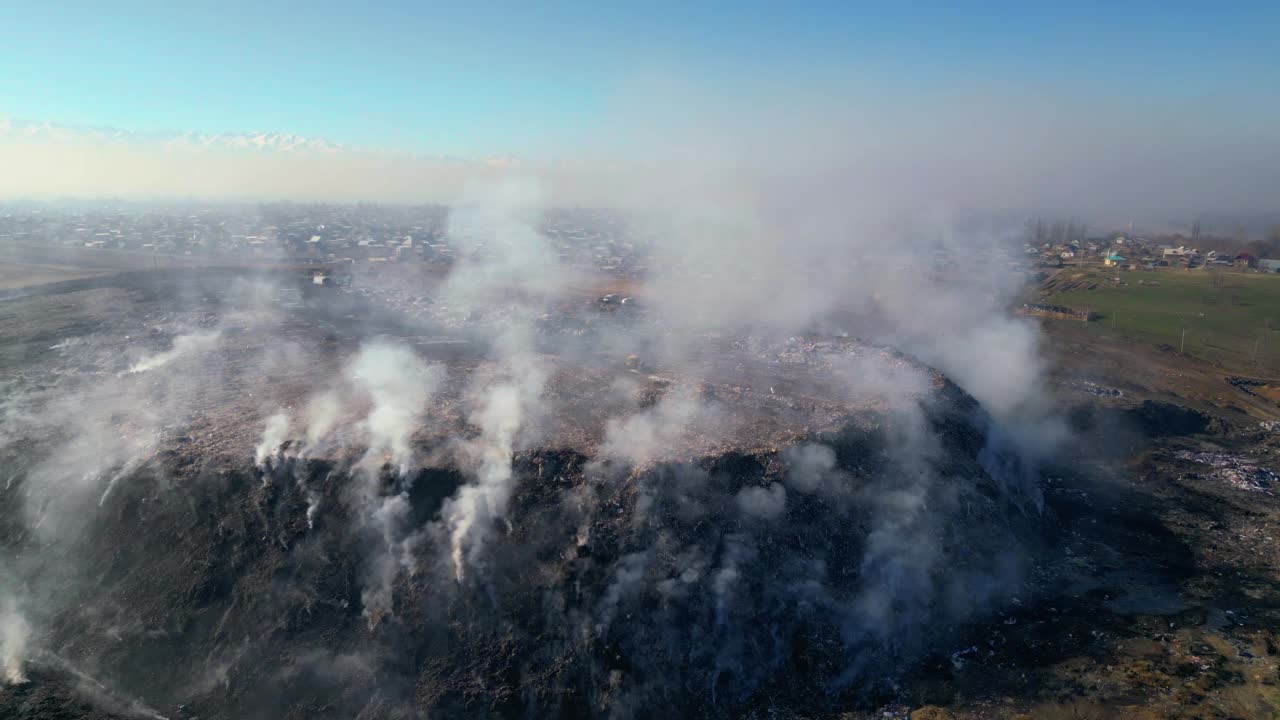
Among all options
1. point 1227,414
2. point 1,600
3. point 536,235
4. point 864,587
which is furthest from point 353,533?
point 1227,414

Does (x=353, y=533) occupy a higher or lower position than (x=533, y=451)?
lower

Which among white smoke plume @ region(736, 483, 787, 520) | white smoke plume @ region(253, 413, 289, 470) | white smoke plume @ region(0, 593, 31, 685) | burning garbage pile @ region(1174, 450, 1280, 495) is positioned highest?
white smoke plume @ region(253, 413, 289, 470)

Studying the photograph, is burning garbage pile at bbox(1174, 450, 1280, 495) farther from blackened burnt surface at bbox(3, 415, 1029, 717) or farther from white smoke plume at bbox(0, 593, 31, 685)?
white smoke plume at bbox(0, 593, 31, 685)

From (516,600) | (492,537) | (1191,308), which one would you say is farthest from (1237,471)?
(1191,308)

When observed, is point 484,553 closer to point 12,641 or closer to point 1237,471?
point 12,641

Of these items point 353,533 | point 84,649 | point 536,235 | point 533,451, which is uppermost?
point 536,235

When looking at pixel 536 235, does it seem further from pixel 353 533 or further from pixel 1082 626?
pixel 1082 626

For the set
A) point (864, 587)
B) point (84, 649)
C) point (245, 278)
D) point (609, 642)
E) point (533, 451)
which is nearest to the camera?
point (609, 642)

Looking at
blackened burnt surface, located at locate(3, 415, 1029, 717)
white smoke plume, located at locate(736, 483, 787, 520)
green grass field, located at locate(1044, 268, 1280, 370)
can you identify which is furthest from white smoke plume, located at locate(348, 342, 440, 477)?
green grass field, located at locate(1044, 268, 1280, 370)
